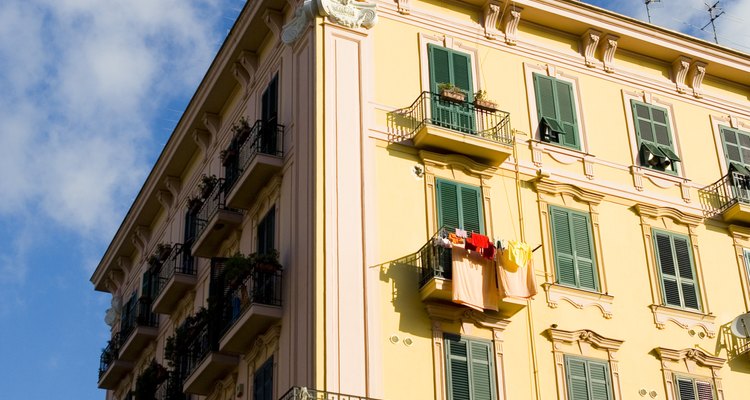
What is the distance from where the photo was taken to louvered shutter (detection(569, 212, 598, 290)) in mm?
27047

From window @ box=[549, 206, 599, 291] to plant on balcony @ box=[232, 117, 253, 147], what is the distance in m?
7.32

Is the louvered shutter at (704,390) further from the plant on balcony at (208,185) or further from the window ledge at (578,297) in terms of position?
the plant on balcony at (208,185)

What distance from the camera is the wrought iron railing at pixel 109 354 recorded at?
1490 inches

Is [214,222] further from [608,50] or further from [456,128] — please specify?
[608,50]

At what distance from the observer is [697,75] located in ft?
104

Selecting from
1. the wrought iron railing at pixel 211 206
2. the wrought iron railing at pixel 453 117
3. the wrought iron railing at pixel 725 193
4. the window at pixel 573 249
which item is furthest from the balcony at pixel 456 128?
the wrought iron railing at pixel 725 193

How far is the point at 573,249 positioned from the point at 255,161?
23.4 ft

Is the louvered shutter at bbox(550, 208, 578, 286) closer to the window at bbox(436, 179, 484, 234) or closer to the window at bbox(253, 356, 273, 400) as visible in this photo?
the window at bbox(436, 179, 484, 234)

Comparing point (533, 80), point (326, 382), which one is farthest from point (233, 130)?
point (326, 382)

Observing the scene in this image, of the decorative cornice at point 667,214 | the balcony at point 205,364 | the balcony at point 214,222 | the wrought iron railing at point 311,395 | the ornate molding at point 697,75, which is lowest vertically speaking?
the wrought iron railing at point 311,395

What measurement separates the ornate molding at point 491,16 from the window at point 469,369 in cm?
810

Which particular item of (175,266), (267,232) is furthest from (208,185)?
(267,232)

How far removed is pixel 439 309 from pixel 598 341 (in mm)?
3691

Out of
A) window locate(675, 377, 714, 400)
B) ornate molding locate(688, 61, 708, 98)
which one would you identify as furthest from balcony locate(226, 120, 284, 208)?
ornate molding locate(688, 61, 708, 98)
